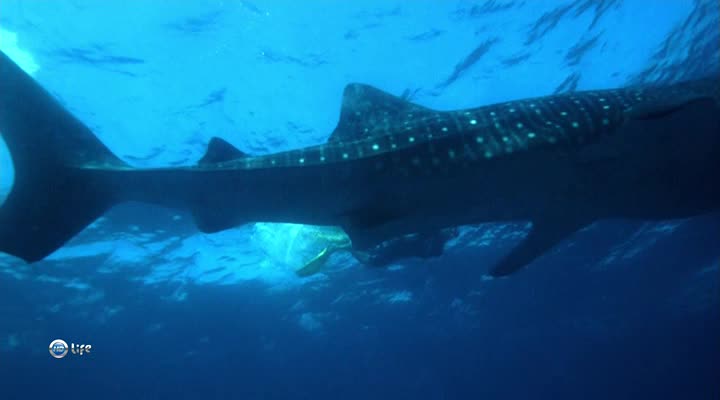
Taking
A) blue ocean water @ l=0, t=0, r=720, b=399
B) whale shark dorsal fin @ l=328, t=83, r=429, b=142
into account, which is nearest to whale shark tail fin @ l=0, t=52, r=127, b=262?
whale shark dorsal fin @ l=328, t=83, r=429, b=142

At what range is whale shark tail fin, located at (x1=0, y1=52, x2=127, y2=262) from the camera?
190 inches

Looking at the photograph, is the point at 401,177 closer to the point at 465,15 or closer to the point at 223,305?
the point at 465,15

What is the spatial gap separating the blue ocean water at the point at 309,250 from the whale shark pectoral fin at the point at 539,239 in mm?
7241

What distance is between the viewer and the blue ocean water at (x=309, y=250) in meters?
11.2

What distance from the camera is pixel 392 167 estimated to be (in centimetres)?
524

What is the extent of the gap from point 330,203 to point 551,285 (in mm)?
30397

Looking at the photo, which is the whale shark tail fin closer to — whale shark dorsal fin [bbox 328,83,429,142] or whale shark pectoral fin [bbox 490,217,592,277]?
whale shark dorsal fin [bbox 328,83,429,142]

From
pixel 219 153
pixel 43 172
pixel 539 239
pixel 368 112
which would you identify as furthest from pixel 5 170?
pixel 539 239

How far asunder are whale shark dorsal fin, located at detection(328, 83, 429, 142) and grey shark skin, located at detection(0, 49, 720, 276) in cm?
7

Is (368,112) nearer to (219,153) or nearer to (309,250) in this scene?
(219,153)

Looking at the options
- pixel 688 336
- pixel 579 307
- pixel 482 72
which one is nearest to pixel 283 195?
pixel 482 72

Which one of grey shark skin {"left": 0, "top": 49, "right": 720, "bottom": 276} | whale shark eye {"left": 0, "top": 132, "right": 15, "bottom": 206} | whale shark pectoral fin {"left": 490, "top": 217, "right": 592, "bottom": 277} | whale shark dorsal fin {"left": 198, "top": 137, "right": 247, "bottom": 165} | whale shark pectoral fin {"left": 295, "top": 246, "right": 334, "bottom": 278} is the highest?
whale shark eye {"left": 0, "top": 132, "right": 15, "bottom": 206}

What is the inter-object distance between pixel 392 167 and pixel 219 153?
2280 millimetres

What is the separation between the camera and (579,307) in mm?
37344
